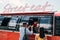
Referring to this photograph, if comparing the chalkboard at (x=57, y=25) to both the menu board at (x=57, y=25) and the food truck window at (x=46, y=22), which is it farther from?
the food truck window at (x=46, y=22)

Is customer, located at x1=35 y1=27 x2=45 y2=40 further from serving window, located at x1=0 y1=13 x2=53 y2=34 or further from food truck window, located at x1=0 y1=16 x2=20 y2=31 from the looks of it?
food truck window, located at x1=0 y1=16 x2=20 y2=31

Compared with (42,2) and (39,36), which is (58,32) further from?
(42,2)

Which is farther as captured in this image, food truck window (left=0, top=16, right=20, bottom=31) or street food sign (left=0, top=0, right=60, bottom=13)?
food truck window (left=0, top=16, right=20, bottom=31)

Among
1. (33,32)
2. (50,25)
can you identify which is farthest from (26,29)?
→ (50,25)

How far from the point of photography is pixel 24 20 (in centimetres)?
552

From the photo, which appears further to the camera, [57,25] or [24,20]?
[24,20]

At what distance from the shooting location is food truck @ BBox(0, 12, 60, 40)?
4.94m

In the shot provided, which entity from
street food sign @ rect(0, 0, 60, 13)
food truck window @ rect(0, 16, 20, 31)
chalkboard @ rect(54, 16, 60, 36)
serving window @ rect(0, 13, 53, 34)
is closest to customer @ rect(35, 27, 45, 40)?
serving window @ rect(0, 13, 53, 34)

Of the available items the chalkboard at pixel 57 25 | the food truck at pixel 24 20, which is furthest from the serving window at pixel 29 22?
the chalkboard at pixel 57 25

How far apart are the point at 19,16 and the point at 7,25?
486 millimetres

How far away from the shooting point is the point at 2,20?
600 cm

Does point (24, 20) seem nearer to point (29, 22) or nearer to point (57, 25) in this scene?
point (29, 22)

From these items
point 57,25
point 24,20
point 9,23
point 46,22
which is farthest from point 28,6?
point 57,25

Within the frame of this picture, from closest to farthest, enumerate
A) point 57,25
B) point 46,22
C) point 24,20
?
point 57,25 → point 46,22 → point 24,20
